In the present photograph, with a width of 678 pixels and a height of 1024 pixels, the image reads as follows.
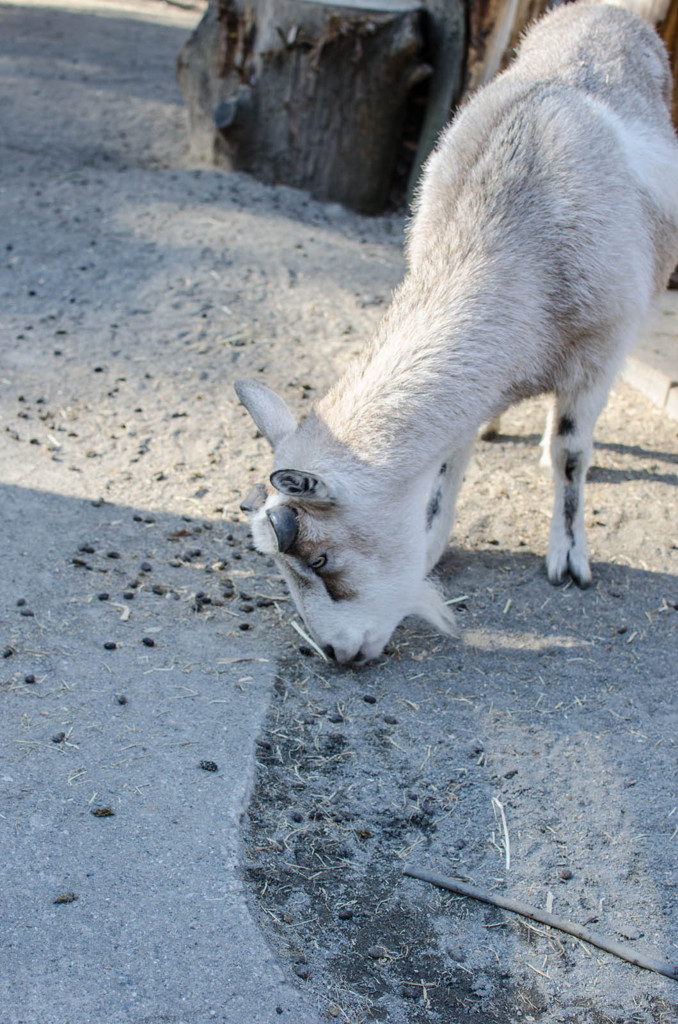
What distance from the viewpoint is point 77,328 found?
624cm

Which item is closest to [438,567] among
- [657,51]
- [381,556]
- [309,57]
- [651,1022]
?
[381,556]

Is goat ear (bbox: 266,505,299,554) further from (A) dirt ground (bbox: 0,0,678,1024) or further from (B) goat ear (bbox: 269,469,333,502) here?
(A) dirt ground (bbox: 0,0,678,1024)

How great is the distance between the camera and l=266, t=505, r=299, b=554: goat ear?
3322mm

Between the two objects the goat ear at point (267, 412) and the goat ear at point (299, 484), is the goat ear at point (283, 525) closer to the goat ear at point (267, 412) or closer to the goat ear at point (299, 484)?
the goat ear at point (299, 484)

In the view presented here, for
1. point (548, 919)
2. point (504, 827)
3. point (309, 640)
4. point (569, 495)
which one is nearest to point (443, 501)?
point (569, 495)

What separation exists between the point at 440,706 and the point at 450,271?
5.40 ft

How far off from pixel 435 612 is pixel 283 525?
103 cm

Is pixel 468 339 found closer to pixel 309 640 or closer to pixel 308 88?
pixel 309 640

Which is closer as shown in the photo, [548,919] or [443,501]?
[548,919]

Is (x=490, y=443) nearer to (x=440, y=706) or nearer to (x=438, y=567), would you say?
(x=438, y=567)

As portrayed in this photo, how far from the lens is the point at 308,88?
25.6ft

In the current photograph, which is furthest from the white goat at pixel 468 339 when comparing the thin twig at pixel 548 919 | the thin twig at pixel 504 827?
the thin twig at pixel 548 919

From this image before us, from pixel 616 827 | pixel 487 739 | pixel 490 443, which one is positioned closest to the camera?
pixel 616 827

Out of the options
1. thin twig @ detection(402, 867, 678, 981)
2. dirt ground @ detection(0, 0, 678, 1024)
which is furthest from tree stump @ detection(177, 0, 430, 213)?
thin twig @ detection(402, 867, 678, 981)
